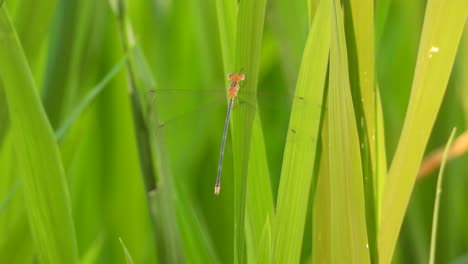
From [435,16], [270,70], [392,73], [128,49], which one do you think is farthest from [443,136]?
[128,49]

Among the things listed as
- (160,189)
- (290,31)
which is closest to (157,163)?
Result: (160,189)

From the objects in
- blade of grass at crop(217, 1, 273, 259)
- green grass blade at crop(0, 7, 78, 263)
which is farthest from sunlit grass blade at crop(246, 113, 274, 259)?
green grass blade at crop(0, 7, 78, 263)

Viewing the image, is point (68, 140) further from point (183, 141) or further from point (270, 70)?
point (270, 70)

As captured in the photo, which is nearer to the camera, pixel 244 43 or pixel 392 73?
pixel 244 43

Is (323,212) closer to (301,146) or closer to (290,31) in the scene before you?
(301,146)

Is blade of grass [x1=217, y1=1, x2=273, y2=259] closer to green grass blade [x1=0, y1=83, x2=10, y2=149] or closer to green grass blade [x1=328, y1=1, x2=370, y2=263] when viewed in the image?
green grass blade [x1=328, y1=1, x2=370, y2=263]

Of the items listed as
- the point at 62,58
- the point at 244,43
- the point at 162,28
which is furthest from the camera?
the point at 162,28

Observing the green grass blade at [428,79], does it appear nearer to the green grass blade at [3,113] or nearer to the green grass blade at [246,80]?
the green grass blade at [246,80]
